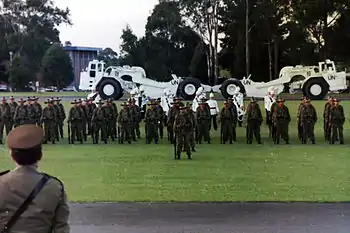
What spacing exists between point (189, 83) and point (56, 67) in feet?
168

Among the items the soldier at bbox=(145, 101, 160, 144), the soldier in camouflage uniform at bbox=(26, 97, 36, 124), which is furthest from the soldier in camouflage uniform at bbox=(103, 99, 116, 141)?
the soldier in camouflage uniform at bbox=(26, 97, 36, 124)

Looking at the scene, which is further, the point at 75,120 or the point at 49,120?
the point at 75,120

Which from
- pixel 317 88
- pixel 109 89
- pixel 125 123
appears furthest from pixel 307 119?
pixel 317 88

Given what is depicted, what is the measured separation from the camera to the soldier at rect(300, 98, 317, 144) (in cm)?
2447

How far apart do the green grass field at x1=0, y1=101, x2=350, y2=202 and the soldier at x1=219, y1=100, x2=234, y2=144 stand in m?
0.63

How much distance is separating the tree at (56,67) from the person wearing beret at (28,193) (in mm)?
83979

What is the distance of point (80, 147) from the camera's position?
23.9 meters

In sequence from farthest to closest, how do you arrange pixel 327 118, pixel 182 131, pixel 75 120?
pixel 75 120 → pixel 327 118 → pixel 182 131

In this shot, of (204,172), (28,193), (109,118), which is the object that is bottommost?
(204,172)

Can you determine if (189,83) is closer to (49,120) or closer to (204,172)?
(49,120)

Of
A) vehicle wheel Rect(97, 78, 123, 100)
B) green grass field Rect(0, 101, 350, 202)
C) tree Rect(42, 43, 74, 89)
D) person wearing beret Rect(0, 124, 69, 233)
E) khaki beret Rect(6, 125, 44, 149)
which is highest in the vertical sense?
tree Rect(42, 43, 74, 89)

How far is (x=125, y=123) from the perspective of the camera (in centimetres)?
2530

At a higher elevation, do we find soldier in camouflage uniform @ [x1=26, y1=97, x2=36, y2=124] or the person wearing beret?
soldier in camouflage uniform @ [x1=26, y1=97, x2=36, y2=124]

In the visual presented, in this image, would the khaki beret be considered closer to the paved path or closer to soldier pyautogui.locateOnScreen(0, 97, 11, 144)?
the paved path
